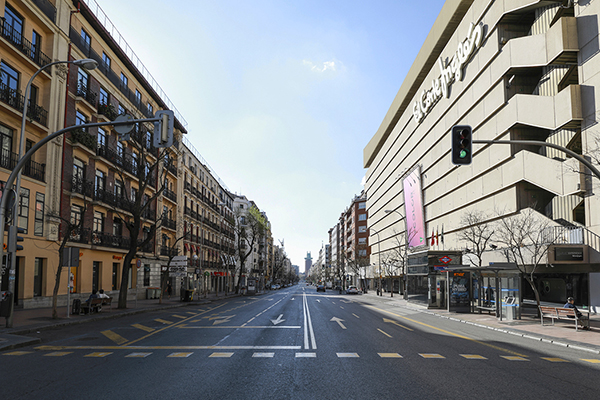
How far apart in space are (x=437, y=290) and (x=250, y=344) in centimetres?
2143

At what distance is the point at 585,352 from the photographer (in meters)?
12.6

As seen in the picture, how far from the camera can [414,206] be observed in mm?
56000

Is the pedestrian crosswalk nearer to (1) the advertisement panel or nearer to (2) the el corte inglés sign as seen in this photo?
(2) the el corte inglés sign

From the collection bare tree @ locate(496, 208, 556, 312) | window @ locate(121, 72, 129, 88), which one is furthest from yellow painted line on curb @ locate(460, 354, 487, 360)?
window @ locate(121, 72, 129, 88)

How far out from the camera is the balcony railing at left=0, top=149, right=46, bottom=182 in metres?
23.6

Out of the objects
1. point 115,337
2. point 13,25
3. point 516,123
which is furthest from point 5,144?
point 516,123

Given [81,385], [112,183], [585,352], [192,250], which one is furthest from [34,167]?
[192,250]

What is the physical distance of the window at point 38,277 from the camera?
25.8 metres

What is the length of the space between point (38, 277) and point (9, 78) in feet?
37.9

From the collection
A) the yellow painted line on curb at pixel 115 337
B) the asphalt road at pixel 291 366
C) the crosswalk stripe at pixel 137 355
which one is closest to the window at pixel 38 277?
the asphalt road at pixel 291 366

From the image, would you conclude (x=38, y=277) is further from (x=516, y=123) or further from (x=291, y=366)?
(x=516, y=123)

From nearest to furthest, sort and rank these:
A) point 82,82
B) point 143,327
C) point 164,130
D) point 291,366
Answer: point 291,366
point 164,130
point 143,327
point 82,82

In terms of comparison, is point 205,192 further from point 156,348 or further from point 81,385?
point 81,385

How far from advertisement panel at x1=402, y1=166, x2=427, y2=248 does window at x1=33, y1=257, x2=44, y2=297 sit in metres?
37.7
